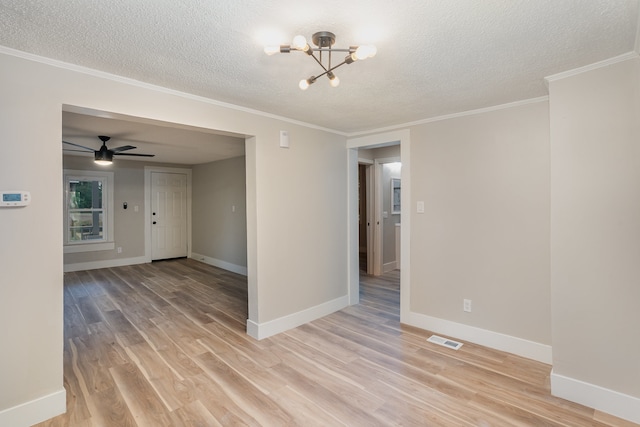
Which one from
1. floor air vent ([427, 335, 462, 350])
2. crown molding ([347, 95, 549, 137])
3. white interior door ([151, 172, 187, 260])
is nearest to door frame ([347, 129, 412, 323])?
crown molding ([347, 95, 549, 137])

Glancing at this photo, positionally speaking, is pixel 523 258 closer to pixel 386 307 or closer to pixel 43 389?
pixel 386 307

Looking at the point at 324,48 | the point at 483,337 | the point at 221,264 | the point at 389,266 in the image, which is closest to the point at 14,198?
the point at 324,48

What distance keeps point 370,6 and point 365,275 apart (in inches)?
196

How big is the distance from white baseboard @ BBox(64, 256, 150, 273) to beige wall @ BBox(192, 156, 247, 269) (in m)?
1.18

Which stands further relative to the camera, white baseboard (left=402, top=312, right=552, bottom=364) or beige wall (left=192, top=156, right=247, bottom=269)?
beige wall (left=192, top=156, right=247, bottom=269)

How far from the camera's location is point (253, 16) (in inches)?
58.2

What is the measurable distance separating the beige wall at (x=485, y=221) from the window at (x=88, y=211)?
245 inches

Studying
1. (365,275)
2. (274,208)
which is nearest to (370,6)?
(274,208)

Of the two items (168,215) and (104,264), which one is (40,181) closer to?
(104,264)

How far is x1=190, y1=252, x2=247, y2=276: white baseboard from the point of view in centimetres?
604

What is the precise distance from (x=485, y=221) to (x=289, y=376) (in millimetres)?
2257

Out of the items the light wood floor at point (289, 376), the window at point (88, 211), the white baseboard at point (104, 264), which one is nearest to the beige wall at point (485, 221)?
the light wood floor at point (289, 376)

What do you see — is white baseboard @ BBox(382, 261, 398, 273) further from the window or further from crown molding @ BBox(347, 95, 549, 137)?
the window

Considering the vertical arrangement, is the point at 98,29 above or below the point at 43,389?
above
